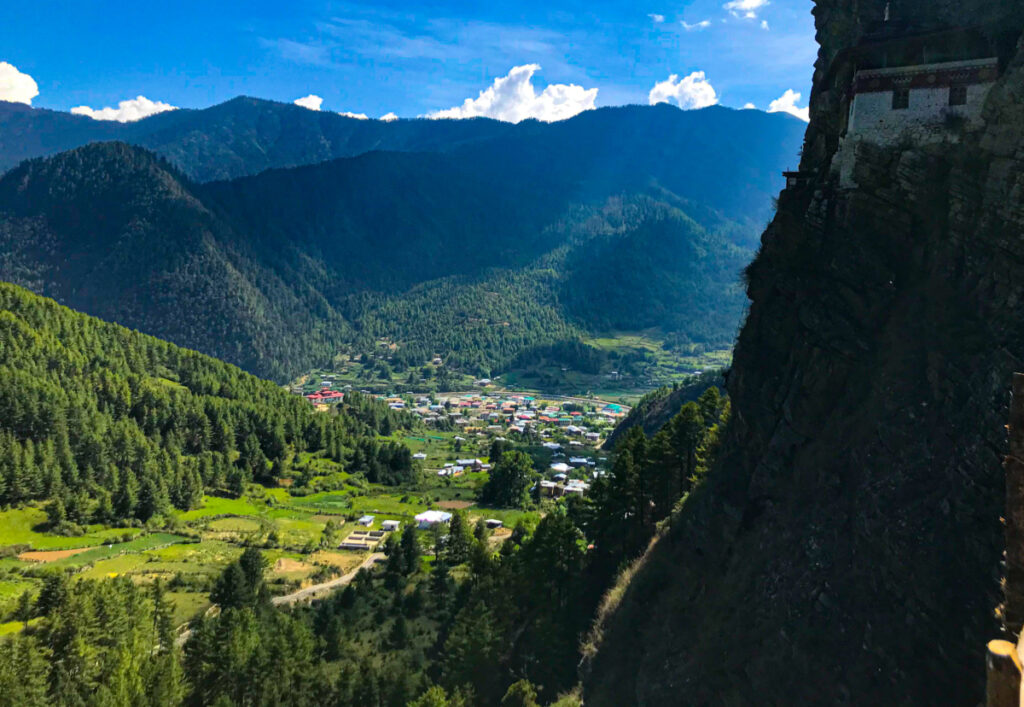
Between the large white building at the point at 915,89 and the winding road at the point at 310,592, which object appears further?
the winding road at the point at 310,592

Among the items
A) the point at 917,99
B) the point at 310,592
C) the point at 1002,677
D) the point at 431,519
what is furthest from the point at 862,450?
the point at 431,519

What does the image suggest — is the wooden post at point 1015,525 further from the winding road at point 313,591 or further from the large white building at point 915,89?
the winding road at point 313,591

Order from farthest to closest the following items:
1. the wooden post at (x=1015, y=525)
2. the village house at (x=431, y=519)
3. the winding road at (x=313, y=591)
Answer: the village house at (x=431, y=519), the winding road at (x=313, y=591), the wooden post at (x=1015, y=525)

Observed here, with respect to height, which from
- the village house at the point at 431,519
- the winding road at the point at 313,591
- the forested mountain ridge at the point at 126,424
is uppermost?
the forested mountain ridge at the point at 126,424

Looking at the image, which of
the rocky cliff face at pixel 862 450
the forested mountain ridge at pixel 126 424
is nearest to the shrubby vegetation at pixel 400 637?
the rocky cliff face at pixel 862 450

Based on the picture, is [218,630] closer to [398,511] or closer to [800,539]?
[800,539]

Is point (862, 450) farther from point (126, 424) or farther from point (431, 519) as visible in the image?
point (126, 424)
